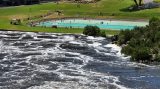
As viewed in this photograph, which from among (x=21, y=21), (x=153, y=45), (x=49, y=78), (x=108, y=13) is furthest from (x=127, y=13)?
(x=49, y=78)

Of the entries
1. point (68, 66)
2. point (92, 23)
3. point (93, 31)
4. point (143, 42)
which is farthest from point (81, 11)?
point (68, 66)

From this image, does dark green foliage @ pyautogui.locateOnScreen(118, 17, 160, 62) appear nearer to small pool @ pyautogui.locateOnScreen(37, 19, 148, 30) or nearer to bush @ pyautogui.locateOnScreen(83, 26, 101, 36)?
bush @ pyautogui.locateOnScreen(83, 26, 101, 36)

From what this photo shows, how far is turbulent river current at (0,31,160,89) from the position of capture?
63.1 meters

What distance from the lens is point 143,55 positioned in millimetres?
77750

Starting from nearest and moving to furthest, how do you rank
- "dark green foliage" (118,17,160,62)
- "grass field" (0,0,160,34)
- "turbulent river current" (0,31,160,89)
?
"turbulent river current" (0,31,160,89) → "dark green foliage" (118,17,160,62) → "grass field" (0,0,160,34)

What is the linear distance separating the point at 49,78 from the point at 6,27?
50.1 meters

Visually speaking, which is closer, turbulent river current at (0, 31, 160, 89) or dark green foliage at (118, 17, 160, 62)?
turbulent river current at (0, 31, 160, 89)

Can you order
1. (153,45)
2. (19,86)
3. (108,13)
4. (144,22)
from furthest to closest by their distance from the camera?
1. (108,13)
2. (144,22)
3. (153,45)
4. (19,86)

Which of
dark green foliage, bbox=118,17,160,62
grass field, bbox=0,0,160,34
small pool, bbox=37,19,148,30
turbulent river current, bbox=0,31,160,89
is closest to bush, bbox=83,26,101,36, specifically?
turbulent river current, bbox=0,31,160,89

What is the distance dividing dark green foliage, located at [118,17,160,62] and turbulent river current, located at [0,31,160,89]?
1.89 metres

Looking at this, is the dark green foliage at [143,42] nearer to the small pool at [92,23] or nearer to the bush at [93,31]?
the bush at [93,31]

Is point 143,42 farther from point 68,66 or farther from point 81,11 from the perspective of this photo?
point 81,11

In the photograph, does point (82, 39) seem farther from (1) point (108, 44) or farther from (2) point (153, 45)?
(2) point (153, 45)

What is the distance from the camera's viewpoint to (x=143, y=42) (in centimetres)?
8481
